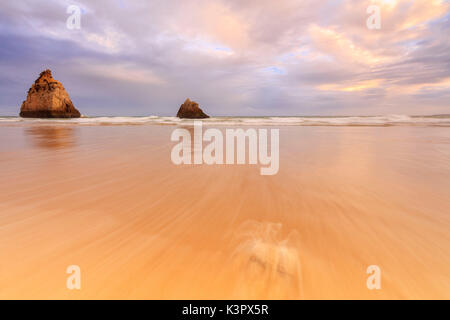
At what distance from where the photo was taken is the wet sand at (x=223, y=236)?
0.78 m

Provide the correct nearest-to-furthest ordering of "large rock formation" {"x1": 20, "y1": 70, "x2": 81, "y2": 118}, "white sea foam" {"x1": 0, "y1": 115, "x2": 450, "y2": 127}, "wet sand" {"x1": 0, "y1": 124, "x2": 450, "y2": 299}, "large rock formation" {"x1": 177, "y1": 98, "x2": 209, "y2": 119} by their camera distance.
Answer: "wet sand" {"x1": 0, "y1": 124, "x2": 450, "y2": 299}
"white sea foam" {"x1": 0, "y1": 115, "x2": 450, "y2": 127}
"large rock formation" {"x1": 20, "y1": 70, "x2": 81, "y2": 118}
"large rock formation" {"x1": 177, "y1": 98, "x2": 209, "y2": 119}

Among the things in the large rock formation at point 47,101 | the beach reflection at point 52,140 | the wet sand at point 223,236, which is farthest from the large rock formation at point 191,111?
the wet sand at point 223,236

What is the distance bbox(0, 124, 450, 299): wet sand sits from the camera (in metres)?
0.78

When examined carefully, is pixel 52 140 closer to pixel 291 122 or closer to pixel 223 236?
pixel 223 236

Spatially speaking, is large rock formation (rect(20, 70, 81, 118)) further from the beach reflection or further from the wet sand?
the wet sand

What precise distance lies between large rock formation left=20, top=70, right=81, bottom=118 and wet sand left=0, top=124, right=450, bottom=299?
122ft

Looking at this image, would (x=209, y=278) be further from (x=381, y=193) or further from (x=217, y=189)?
(x=381, y=193)

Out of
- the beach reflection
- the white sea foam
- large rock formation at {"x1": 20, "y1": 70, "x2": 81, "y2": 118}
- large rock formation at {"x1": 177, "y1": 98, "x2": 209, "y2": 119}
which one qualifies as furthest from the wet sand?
large rock formation at {"x1": 20, "y1": 70, "x2": 81, "y2": 118}

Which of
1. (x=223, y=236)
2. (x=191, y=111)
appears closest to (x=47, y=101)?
(x=191, y=111)

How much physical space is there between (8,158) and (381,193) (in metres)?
5.03

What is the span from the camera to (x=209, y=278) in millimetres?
806

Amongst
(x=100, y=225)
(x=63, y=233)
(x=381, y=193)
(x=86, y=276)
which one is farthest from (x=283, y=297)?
(x=381, y=193)

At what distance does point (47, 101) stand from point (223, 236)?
40555 millimetres

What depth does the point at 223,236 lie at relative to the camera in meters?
1.10
